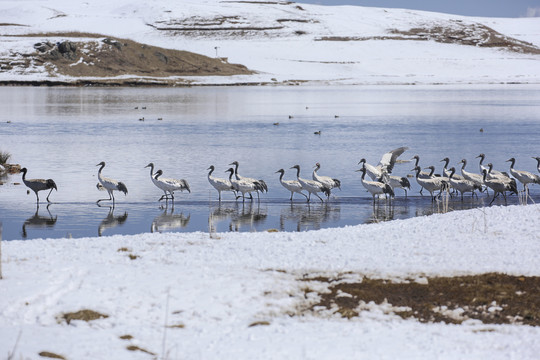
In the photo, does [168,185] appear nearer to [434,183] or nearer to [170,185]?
[170,185]

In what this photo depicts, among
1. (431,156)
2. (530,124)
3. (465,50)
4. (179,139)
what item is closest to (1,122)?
(179,139)

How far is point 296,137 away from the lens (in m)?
35.8

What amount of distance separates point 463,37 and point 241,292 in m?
171

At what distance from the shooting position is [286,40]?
156375 millimetres

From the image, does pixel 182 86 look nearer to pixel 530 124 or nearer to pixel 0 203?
pixel 530 124

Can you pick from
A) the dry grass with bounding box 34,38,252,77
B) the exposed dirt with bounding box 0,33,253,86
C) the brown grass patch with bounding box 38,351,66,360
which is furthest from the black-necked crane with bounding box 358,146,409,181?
the dry grass with bounding box 34,38,252,77

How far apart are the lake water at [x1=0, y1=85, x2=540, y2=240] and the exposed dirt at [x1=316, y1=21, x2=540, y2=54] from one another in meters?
102

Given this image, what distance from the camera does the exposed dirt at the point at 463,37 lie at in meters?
160

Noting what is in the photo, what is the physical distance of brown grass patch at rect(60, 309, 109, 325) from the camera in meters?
7.75

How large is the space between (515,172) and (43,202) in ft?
41.7

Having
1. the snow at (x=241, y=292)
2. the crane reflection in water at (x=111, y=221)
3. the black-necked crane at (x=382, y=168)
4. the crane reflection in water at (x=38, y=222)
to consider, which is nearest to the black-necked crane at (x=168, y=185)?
the crane reflection in water at (x=111, y=221)

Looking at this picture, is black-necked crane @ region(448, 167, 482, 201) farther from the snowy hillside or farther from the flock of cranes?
the snowy hillside

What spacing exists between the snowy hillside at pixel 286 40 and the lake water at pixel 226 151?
165 feet

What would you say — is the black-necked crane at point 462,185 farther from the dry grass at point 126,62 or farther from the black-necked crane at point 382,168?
the dry grass at point 126,62
